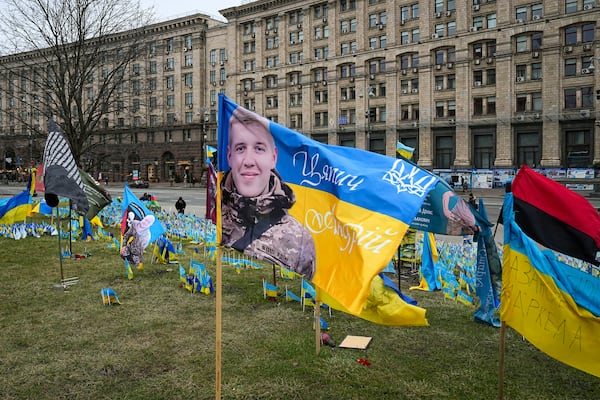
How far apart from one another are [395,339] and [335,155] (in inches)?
159

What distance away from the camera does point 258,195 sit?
515 cm

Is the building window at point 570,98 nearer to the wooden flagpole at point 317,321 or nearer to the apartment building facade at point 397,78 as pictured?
the apartment building facade at point 397,78

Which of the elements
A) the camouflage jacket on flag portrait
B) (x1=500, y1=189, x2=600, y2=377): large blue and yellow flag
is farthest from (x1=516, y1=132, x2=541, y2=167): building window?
the camouflage jacket on flag portrait

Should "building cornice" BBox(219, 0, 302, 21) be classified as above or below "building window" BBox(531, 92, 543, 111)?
above

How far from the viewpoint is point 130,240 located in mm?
11711

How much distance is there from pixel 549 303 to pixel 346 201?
255 cm

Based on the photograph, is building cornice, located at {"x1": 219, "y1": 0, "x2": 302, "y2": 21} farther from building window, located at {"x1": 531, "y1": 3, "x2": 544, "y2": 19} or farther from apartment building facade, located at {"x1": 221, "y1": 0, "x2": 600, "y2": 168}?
building window, located at {"x1": 531, "y1": 3, "x2": 544, "y2": 19}

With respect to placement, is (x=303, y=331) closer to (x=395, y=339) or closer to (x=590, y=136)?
(x=395, y=339)

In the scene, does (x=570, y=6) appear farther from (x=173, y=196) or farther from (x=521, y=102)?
(x=173, y=196)

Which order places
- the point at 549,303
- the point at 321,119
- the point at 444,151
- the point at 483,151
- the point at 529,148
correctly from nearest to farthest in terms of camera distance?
the point at 549,303, the point at 529,148, the point at 483,151, the point at 444,151, the point at 321,119

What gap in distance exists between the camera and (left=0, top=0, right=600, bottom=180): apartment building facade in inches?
1793

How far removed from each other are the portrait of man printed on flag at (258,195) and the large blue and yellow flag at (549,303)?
2.38 metres

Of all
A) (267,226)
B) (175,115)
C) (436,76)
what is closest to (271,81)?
(175,115)

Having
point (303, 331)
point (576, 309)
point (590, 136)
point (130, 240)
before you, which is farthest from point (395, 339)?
point (590, 136)
